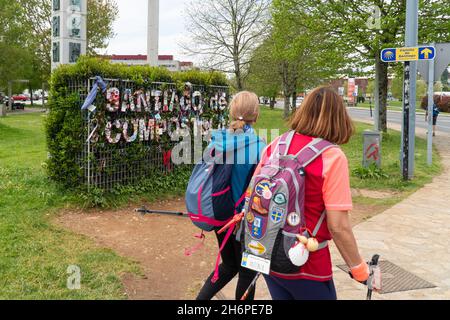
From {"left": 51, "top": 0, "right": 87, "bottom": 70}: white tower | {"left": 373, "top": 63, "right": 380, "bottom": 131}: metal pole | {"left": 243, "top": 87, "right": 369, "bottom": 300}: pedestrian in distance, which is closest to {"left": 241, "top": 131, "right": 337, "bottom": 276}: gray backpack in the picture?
{"left": 243, "top": 87, "right": 369, "bottom": 300}: pedestrian in distance

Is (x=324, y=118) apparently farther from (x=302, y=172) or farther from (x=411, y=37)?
(x=411, y=37)

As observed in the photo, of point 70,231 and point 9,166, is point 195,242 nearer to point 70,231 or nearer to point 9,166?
point 70,231

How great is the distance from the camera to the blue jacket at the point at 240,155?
10.4 feet

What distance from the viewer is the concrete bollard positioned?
10523mm

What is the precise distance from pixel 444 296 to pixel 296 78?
29703mm

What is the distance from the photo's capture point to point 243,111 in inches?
132

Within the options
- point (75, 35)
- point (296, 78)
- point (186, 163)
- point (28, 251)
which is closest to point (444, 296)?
point (28, 251)

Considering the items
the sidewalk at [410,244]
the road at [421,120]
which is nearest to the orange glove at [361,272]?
the sidewalk at [410,244]

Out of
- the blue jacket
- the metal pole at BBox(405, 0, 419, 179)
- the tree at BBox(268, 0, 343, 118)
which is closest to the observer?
the blue jacket

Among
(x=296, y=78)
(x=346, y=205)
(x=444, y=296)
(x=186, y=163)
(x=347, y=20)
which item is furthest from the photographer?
(x=296, y=78)

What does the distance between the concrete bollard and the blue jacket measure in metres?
7.90

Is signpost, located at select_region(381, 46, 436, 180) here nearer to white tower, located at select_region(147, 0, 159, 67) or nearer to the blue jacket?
white tower, located at select_region(147, 0, 159, 67)

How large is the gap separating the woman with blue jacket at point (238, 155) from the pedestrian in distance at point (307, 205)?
68cm

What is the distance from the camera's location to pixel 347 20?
1761cm
